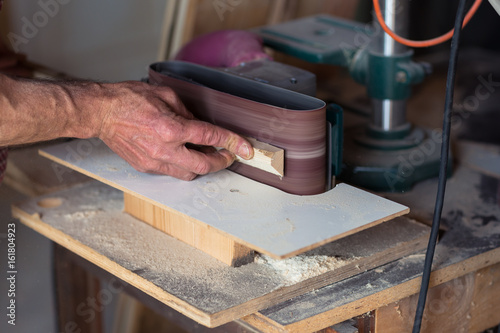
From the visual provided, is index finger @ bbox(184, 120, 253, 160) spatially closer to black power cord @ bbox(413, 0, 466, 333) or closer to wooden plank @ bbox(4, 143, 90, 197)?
black power cord @ bbox(413, 0, 466, 333)

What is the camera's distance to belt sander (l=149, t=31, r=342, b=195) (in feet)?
3.28

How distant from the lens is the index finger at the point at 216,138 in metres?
1.03

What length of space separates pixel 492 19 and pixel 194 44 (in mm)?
1811

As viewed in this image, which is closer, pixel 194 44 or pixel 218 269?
pixel 218 269

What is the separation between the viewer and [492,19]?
277 cm

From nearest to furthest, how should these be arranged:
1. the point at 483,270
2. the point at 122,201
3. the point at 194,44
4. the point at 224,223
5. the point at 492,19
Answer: the point at 224,223
the point at 483,270
the point at 122,201
the point at 194,44
the point at 492,19

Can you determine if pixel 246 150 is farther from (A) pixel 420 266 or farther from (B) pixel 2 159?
(B) pixel 2 159

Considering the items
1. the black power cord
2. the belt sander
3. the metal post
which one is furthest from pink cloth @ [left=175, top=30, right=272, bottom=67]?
the black power cord

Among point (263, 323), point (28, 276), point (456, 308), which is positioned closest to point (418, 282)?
point (456, 308)

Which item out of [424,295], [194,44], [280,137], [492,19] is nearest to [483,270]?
[424,295]

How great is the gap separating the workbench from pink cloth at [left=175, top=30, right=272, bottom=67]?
0.36 meters

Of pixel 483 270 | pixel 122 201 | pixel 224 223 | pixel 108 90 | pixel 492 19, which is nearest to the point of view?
pixel 224 223

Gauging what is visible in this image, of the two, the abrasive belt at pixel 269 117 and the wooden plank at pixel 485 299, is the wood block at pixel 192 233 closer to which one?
the abrasive belt at pixel 269 117

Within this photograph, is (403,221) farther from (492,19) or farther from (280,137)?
(492,19)
